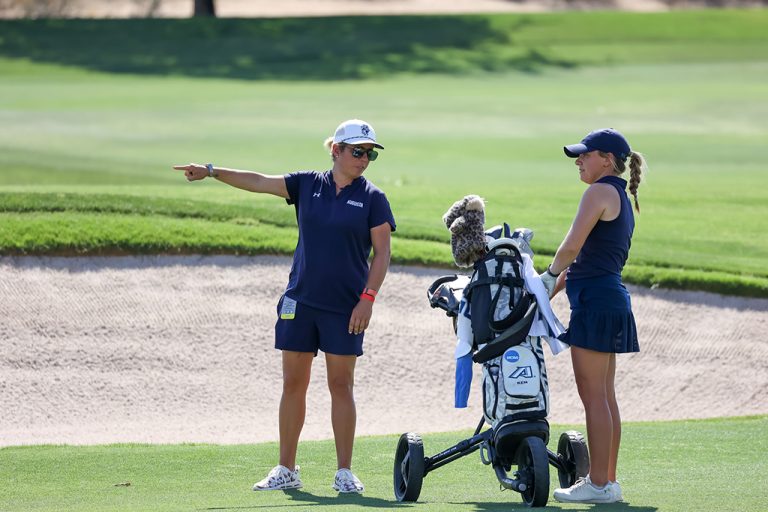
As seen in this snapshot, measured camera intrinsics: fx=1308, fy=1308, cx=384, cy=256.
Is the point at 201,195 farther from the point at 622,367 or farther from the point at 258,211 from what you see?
the point at 622,367

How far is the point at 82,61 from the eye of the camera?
31.6 m

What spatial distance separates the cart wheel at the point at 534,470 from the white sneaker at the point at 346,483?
103cm

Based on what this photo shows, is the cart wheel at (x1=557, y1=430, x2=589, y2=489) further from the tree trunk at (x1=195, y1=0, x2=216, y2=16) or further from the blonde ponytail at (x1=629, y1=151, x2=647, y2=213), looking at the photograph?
the tree trunk at (x1=195, y1=0, x2=216, y2=16)

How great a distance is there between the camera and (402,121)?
22.8 meters

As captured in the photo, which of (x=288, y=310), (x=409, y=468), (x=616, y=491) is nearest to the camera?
(x=616, y=491)

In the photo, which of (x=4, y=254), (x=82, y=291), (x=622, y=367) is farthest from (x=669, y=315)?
(x=4, y=254)

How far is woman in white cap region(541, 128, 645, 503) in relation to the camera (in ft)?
20.8

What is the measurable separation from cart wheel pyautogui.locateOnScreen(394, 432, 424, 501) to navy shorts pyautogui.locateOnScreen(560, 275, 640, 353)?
2.98ft

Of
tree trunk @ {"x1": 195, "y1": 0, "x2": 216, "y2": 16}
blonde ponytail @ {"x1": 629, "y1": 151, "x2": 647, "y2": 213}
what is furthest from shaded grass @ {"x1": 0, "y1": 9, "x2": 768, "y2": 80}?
blonde ponytail @ {"x1": 629, "y1": 151, "x2": 647, "y2": 213}

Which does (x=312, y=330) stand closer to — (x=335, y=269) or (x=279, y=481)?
(x=335, y=269)

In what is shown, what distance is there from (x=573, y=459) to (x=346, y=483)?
119 centimetres

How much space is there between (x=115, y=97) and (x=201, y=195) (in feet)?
35.9

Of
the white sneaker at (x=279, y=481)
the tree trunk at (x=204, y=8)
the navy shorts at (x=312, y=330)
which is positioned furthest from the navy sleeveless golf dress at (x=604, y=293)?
the tree trunk at (x=204, y=8)

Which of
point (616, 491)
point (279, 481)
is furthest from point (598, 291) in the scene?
point (279, 481)
